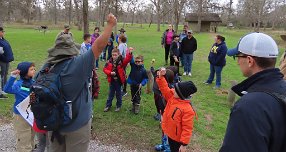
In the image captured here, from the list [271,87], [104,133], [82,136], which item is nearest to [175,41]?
[104,133]

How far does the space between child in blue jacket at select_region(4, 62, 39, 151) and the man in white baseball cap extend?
3.43 m

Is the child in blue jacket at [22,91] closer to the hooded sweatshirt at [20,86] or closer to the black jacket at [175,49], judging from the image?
the hooded sweatshirt at [20,86]

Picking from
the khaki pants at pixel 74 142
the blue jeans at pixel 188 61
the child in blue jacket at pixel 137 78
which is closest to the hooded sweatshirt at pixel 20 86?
the khaki pants at pixel 74 142

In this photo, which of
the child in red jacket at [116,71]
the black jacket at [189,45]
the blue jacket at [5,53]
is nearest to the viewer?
the child in red jacket at [116,71]

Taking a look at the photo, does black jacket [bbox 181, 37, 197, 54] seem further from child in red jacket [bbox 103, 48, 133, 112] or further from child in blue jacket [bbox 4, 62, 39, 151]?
child in blue jacket [bbox 4, 62, 39, 151]

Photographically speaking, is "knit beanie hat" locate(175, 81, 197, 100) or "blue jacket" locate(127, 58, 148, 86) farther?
"blue jacket" locate(127, 58, 148, 86)

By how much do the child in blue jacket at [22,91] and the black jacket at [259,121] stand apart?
3436mm

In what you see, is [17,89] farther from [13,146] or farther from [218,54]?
[218,54]

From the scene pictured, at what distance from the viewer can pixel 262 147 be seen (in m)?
1.67

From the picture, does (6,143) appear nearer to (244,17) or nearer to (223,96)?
(223,96)

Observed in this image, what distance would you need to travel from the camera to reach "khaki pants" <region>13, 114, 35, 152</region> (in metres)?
4.42

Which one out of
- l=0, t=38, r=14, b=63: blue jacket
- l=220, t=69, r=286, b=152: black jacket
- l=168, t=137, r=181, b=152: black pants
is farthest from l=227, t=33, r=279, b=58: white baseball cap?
l=0, t=38, r=14, b=63: blue jacket

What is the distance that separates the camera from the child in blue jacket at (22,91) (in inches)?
171

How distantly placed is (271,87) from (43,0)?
64031 millimetres
